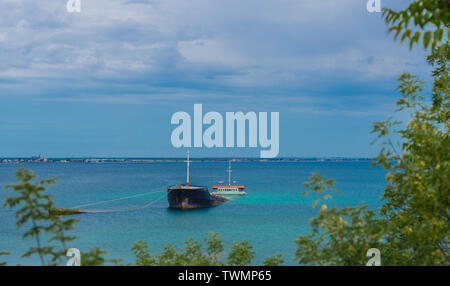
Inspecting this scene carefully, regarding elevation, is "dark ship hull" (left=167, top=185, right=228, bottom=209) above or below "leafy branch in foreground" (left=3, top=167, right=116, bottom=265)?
below

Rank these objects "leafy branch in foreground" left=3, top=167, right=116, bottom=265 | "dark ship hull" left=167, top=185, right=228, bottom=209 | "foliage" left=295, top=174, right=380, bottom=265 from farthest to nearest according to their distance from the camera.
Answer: "dark ship hull" left=167, top=185, right=228, bottom=209, "foliage" left=295, top=174, right=380, bottom=265, "leafy branch in foreground" left=3, top=167, right=116, bottom=265

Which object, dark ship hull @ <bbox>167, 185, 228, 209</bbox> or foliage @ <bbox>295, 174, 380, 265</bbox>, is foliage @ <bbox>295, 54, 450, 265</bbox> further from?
dark ship hull @ <bbox>167, 185, 228, 209</bbox>

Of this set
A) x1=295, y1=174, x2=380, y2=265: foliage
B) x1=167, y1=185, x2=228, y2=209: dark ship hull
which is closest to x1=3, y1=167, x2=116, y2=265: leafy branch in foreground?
x1=295, y1=174, x2=380, y2=265: foliage

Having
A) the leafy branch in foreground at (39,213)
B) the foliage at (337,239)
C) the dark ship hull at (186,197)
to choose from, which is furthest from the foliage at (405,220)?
the dark ship hull at (186,197)

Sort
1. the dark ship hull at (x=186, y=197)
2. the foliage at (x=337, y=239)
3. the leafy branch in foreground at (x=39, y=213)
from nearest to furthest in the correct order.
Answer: the leafy branch in foreground at (x=39, y=213)
the foliage at (x=337, y=239)
the dark ship hull at (x=186, y=197)

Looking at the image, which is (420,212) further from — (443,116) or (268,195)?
(268,195)

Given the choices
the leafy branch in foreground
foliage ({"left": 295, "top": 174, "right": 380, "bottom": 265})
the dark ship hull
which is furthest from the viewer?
the dark ship hull

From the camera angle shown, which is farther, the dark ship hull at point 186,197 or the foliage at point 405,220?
the dark ship hull at point 186,197

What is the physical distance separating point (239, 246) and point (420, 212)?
190cm

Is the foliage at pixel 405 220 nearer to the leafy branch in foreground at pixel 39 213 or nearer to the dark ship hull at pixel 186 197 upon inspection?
the leafy branch in foreground at pixel 39 213

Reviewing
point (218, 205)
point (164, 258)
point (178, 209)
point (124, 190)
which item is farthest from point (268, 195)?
point (164, 258)

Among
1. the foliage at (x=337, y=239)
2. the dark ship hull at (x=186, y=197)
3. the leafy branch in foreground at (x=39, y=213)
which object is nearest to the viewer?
the leafy branch in foreground at (x=39, y=213)

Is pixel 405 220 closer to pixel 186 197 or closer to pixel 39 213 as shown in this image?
pixel 39 213
